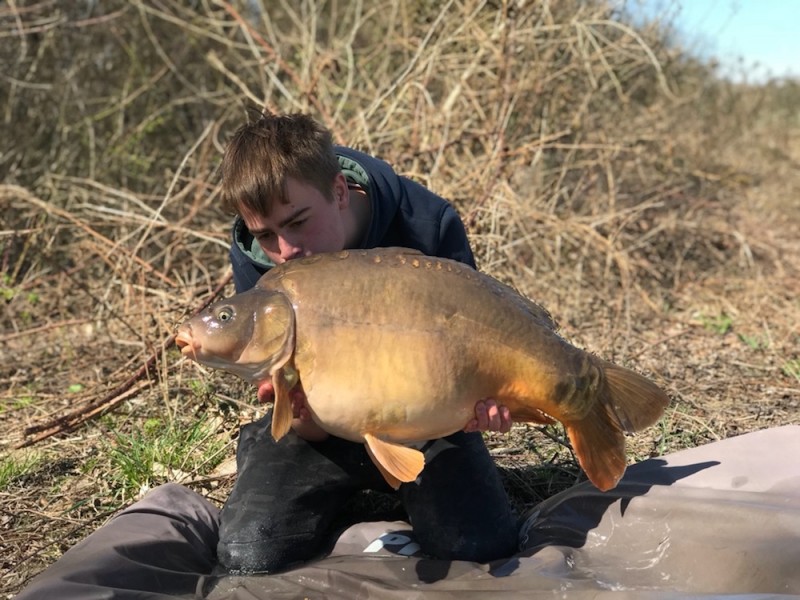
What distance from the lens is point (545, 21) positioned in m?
4.60

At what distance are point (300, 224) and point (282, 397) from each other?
49 cm

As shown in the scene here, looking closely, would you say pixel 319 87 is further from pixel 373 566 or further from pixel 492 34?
pixel 373 566

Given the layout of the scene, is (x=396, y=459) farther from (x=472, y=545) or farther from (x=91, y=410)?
(x=91, y=410)

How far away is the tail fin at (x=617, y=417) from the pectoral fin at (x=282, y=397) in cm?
59

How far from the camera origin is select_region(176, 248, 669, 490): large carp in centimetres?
162

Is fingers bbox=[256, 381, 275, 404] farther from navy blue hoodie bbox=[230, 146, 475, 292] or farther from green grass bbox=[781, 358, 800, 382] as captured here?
green grass bbox=[781, 358, 800, 382]

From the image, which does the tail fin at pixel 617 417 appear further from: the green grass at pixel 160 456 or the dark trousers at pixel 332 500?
the green grass at pixel 160 456

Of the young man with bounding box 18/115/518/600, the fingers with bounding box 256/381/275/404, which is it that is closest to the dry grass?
the young man with bounding box 18/115/518/600

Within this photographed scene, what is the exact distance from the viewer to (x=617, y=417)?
1828 mm

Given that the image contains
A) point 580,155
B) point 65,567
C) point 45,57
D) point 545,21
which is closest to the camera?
point 65,567

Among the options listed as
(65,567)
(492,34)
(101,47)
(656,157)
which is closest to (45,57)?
(101,47)

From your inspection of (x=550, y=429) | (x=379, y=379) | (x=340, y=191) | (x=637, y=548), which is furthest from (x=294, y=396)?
(x=550, y=429)

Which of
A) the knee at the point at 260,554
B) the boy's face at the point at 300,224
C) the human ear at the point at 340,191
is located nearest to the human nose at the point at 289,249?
the boy's face at the point at 300,224

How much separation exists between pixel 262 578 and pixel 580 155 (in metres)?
3.58
